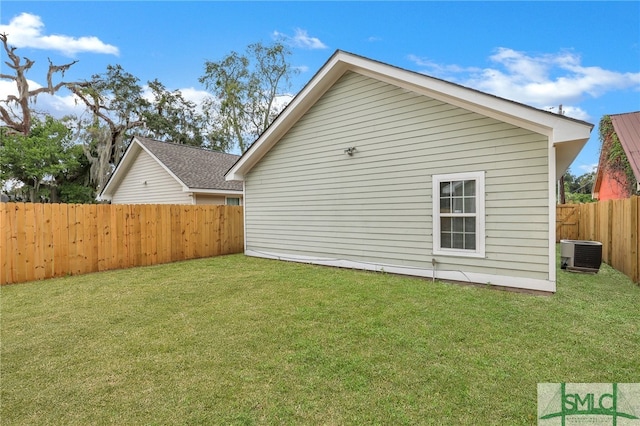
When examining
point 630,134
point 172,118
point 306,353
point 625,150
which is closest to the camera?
point 306,353

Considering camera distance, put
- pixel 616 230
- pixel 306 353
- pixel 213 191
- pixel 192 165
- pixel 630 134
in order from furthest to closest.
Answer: pixel 192 165
pixel 213 191
pixel 630 134
pixel 616 230
pixel 306 353

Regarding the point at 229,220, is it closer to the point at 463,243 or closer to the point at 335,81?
the point at 335,81

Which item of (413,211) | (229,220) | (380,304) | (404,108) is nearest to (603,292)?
(413,211)

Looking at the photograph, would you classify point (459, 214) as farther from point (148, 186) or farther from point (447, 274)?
point (148, 186)

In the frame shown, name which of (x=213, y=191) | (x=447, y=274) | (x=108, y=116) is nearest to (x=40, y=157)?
(x=108, y=116)

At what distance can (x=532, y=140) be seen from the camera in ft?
17.0

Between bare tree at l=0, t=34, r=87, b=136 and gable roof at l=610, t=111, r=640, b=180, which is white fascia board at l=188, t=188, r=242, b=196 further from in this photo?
bare tree at l=0, t=34, r=87, b=136

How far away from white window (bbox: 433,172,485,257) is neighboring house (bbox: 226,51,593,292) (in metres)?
0.02

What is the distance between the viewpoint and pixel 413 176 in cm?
642

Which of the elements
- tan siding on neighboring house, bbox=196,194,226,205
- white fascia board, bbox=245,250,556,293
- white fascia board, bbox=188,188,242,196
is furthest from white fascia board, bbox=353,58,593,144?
tan siding on neighboring house, bbox=196,194,226,205

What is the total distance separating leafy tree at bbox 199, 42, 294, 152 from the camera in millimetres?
21531

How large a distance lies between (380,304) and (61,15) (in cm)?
1654

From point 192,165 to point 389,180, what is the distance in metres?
10.6

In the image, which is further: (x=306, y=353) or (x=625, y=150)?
(x=625, y=150)
